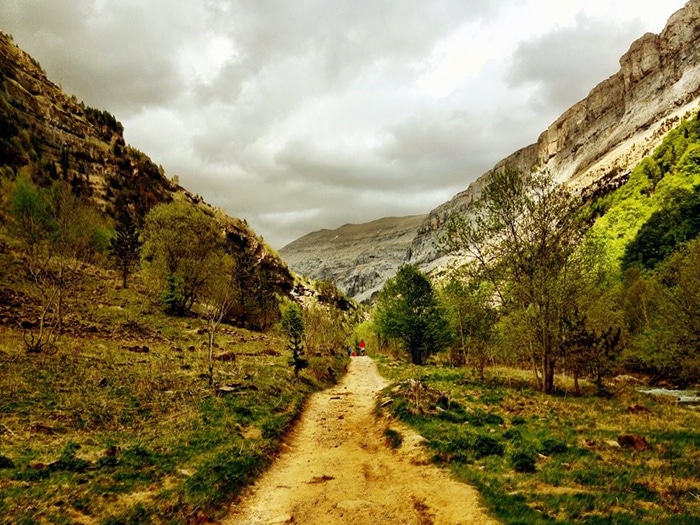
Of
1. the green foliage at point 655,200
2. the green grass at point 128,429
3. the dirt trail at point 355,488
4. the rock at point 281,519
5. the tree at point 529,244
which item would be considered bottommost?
the dirt trail at point 355,488

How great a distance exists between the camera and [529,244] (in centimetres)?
2511

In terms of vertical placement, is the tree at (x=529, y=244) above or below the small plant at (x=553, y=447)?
above

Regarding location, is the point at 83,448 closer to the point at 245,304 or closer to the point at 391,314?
the point at 391,314

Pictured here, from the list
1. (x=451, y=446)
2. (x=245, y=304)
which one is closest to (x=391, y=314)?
(x=245, y=304)

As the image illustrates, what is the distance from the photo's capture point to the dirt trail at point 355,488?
884cm

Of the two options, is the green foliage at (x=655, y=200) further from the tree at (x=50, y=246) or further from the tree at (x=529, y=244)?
the tree at (x=50, y=246)

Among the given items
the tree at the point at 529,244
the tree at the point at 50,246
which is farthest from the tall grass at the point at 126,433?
the tree at the point at 529,244

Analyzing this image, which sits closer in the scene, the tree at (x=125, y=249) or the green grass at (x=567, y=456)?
the green grass at (x=567, y=456)

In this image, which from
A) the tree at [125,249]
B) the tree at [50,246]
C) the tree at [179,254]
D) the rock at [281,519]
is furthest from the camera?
the tree at [125,249]

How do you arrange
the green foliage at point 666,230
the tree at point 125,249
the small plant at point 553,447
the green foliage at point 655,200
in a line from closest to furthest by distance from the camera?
1. the small plant at point 553,447
2. the tree at point 125,249
3. the green foliage at point 666,230
4. the green foliage at point 655,200

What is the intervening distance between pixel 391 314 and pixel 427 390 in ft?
105

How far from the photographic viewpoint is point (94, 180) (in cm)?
8250

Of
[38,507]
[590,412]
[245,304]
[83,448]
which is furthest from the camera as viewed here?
[245,304]

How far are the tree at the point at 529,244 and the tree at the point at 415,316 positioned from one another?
22.8m
